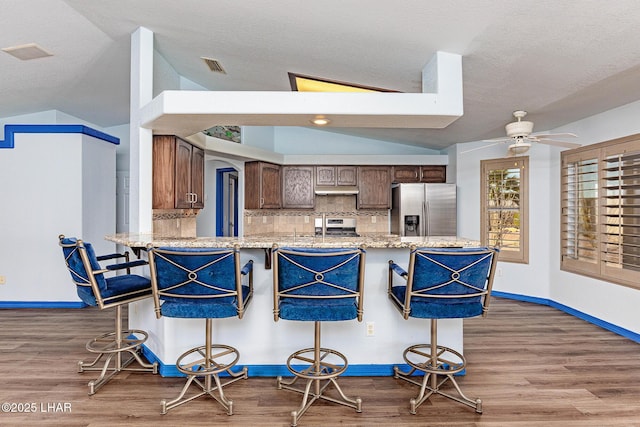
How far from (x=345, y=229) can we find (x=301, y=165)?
134cm

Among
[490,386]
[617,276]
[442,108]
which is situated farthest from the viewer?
[617,276]

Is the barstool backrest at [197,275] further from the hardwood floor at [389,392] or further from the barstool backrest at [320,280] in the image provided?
the hardwood floor at [389,392]

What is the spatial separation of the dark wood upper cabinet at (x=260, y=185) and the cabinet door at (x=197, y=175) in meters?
1.34

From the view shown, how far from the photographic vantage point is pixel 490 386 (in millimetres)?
2594

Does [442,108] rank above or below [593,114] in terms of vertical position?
below

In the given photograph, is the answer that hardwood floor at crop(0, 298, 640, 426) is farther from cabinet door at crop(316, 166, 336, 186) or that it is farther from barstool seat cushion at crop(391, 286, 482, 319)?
cabinet door at crop(316, 166, 336, 186)

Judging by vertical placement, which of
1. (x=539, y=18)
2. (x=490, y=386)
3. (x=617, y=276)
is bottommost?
(x=490, y=386)

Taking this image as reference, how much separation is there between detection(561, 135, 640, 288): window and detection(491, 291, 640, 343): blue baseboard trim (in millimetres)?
466

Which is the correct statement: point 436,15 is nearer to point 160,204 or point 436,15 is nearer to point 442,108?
point 442,108

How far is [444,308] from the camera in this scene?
2213 millimetres

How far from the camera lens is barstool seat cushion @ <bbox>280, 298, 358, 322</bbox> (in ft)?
6.97

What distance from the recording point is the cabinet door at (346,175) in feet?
19.7

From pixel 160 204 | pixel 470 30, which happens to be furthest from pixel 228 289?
pixel 470 30

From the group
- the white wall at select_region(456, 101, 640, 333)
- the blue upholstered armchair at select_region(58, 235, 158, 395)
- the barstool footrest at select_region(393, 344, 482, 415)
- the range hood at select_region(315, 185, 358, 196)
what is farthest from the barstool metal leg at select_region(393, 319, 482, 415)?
the range hood at select_region(315, 185, 358, 196)
